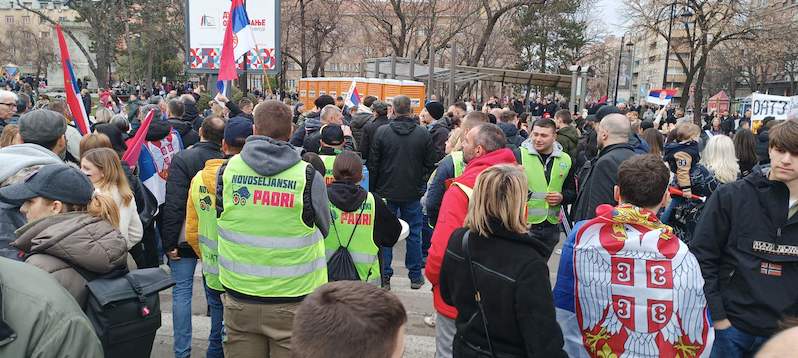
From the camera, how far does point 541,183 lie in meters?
5.33

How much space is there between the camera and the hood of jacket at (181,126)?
7.15 meters

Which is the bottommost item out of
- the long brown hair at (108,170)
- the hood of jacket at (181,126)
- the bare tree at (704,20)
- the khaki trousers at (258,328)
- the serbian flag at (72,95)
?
the khaki trousers at (258,328)

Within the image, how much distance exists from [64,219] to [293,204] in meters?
1.08

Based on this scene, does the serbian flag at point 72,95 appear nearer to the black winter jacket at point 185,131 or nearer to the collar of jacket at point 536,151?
the black winter jacket at point 185,131

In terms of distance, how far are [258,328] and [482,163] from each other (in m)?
1.72

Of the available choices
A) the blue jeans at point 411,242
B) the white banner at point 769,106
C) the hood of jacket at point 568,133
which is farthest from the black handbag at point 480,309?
the white banner at point 769,106

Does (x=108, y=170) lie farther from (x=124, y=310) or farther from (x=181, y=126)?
(x=181, y=126)

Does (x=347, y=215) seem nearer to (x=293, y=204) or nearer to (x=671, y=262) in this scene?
(x=293, y=204)

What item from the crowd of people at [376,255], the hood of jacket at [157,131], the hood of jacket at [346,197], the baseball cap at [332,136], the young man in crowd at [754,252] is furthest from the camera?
the hood of jacket at [157,131]

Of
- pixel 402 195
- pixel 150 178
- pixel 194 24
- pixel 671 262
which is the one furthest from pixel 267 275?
pixel 194 24

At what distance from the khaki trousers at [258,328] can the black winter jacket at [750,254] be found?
2.26 meters

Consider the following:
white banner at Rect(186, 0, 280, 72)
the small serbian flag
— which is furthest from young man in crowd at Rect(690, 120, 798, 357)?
white banner at Rect(186, 0, 280, 72)

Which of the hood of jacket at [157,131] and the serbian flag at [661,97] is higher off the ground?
the serbian flag at [661,97]

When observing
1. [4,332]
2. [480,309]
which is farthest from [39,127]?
[480,309]
